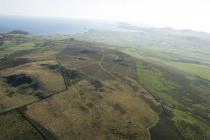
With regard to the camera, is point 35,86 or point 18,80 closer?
point 35,86

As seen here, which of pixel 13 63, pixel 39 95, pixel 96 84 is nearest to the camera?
pixel 39 95

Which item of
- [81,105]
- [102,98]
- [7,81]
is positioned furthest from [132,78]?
[7,81]

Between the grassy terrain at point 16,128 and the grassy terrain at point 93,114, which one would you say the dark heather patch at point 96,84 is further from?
the grassy terrain at point 16,128

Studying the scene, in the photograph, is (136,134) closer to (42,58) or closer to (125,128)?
(125,128)

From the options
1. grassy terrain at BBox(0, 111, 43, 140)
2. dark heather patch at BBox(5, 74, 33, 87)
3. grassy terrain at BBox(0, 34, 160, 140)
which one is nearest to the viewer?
grassy terrain at BBox(0, 111, 43, 140)

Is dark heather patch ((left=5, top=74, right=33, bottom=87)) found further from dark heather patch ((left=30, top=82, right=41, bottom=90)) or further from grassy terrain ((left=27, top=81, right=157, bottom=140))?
grassy terrain ((left=27, top=81, right=157, bottom=140))

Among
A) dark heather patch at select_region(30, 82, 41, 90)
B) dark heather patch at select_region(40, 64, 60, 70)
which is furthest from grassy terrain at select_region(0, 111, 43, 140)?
dark heather patch at select_region(40, 64, 60, 70)

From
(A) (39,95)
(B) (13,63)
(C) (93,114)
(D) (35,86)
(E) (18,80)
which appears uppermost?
(B) (13,63)

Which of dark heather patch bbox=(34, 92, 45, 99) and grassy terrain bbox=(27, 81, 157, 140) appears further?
dark heather patch bbox=(34, 92, 45, 99)

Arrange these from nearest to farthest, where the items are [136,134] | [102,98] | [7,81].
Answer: [136,134], [102,98], [7,81]

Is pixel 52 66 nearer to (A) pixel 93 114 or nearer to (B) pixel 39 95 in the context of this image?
(B) pixel 39 95

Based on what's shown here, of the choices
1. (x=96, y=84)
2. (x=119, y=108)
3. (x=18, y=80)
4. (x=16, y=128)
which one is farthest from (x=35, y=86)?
(x=119, y=108)
